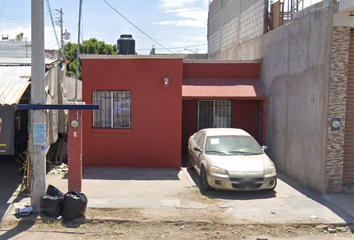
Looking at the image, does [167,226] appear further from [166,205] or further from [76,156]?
[76,156]

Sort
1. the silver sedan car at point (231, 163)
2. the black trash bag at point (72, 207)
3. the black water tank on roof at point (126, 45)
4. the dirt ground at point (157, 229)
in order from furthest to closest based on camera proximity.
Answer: the black water tank on roof at point (126, 45) → the silver sedan car at point (231, 163) → the black trash bag at point (72, 207) → the dirt ground at point (157, 229)

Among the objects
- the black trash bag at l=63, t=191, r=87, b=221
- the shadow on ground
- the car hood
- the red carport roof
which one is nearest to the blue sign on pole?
the black trash bag at l=63, t=191, r=87, b=221

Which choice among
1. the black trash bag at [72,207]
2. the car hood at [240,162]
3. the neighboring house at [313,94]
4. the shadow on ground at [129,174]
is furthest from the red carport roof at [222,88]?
the black trash bag at [72,207]

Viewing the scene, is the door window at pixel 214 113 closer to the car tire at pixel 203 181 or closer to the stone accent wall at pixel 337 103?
the car tire at pixel 203 181

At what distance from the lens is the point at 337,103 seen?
8609 mm

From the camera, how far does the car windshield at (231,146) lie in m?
9.44

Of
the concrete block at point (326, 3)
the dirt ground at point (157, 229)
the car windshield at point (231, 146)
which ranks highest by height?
the concrete block at point (326, 3)

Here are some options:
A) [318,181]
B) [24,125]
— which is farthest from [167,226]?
[24,125]

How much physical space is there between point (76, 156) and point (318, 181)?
5.93 m

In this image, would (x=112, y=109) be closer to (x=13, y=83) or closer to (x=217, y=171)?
(x=13, y=83)

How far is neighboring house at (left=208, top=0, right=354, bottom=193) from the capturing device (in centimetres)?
857

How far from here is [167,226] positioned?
6789mm

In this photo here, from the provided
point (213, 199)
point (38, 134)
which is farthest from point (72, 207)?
point (213, 199)

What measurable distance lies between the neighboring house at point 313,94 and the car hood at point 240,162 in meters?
1.42
